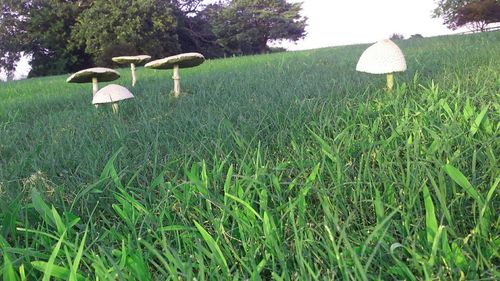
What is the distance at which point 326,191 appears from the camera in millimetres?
1189

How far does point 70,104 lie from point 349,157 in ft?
14.0

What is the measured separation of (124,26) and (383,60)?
89.0ft

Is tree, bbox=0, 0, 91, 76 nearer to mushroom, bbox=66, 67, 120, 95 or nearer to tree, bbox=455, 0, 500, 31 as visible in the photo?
mushroom, bbox=66, 67, 120, 95

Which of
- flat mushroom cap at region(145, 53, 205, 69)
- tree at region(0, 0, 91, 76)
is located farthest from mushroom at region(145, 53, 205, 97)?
→ tree at region(0, 0, 91, 76)

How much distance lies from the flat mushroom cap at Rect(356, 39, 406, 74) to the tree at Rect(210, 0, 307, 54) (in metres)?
35.9

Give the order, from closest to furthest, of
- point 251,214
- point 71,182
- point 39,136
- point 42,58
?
point 251,214 → point 71,182 → point 39,136 → point 42,58

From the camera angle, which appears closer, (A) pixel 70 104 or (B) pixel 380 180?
(B) pixel 380 180

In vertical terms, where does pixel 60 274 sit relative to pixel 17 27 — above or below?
below

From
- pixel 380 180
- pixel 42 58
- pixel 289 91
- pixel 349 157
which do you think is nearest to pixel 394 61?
pixel 289 91

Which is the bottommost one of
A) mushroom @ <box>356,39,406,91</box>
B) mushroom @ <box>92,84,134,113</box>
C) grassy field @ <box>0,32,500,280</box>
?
grassy field @ <box>0,32,500,280</box>

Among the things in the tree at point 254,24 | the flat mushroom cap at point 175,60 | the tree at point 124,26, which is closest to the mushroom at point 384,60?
the flat mushroom cap at point 175,60

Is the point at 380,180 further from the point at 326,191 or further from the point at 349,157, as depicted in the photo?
the point at 349,157

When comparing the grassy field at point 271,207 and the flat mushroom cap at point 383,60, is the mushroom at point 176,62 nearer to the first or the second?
the grassy field at point 271,207

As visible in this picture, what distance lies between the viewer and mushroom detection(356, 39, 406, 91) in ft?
9.72
